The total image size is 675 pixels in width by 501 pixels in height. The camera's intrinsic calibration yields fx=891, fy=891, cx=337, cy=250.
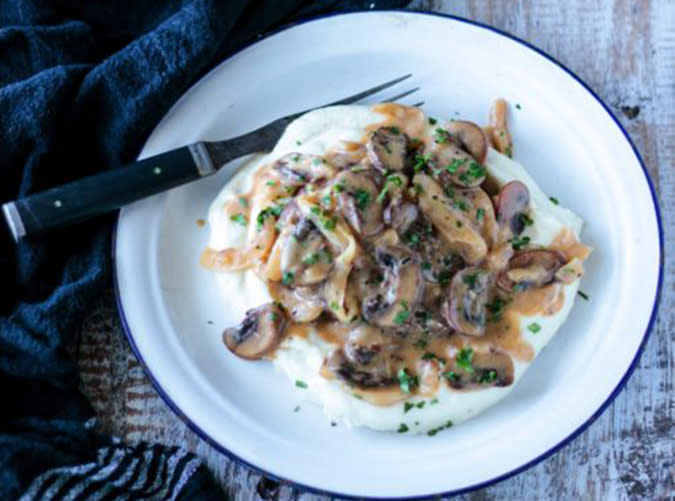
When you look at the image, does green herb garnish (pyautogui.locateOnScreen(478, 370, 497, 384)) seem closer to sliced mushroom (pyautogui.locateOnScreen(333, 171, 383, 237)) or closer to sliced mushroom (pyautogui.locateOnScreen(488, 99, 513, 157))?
sliced mushroom (pyautogui.locateOnScreen(333, 171, 383, 237))

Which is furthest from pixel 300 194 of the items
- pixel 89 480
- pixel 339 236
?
pixel 89 480

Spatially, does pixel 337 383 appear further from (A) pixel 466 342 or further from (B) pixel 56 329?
(B) pixel 56 329

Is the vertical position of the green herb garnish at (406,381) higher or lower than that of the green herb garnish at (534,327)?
lower

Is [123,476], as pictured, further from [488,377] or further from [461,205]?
[461,205]

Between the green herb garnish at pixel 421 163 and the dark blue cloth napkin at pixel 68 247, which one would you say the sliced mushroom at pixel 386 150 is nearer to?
the green herb garnish at pixel 421 163

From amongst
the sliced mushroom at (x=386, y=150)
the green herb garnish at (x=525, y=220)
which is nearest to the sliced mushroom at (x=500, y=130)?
the green herb garnish at (x=525, y=220)

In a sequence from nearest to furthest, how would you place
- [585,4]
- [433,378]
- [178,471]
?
[433,378] → [178,471] → [585,4]
